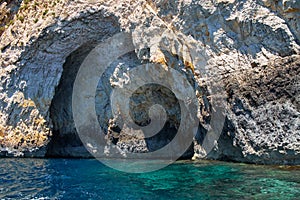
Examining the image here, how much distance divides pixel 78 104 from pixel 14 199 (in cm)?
1210

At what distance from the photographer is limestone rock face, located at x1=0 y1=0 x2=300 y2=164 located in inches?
452

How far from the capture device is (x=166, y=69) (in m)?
15.2

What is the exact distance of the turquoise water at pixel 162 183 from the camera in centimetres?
841

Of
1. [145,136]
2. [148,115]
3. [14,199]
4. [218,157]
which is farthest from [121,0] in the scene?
[14,199]

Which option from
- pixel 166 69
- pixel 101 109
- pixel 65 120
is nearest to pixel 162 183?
pixel 166 69

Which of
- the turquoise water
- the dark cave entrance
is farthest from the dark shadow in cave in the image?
the turquoise water

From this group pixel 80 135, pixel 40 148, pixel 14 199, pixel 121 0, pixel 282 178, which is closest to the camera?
pixel 14 199

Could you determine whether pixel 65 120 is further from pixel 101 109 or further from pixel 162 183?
pixel 162 183

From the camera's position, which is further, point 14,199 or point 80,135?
point 80,135

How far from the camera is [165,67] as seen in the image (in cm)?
1520

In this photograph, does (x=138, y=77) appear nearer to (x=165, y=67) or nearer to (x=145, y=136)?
(x=165, y=67)

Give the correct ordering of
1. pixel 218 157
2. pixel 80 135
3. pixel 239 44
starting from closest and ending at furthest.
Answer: pixel 239 44 → pixel 218 157 → pixel 80 135

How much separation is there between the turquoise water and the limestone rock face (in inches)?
66.3

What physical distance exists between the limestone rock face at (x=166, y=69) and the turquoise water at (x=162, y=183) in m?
1.68
